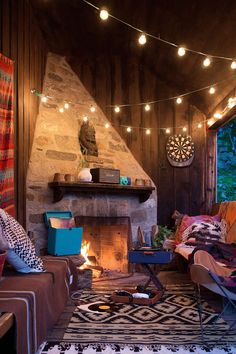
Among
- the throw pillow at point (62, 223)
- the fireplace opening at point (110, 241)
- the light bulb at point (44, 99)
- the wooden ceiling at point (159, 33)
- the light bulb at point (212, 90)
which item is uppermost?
the wooden ceiling at point (159, 33)

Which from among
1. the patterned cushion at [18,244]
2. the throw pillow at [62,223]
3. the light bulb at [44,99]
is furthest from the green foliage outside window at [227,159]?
the patterned cushion at [18,244]

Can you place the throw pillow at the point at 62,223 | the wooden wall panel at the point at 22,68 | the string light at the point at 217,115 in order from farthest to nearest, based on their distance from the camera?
1. the string light at the point at 217,115
2. the throw pillow at the point at 62,223
3. the wooden wall panel at the point at 22,68

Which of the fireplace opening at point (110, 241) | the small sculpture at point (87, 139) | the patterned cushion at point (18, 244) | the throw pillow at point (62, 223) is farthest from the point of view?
the fireplace opening at point (110, 241)

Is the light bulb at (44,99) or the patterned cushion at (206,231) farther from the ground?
the light bulb at (44,99)

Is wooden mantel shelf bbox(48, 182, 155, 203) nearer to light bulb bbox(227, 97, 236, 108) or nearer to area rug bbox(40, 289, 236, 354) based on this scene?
area rug bbox(40, 289, 236, 354)

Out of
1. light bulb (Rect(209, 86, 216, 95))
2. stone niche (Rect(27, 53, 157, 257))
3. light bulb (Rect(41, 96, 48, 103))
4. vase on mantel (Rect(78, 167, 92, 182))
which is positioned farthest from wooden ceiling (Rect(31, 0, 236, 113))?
vase on mantel (Rect(78, 167, 92, 182))

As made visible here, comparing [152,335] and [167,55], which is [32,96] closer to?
[167,55]

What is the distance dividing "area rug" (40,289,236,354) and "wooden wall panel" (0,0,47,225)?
1.40 meters

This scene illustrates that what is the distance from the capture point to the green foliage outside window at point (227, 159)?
6.16 metres

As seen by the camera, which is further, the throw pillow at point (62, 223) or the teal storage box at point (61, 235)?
the throw pillow at point (62, 223)

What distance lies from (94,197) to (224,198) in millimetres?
2771

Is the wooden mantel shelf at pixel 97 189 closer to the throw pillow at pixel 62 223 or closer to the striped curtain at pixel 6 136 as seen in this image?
the throw pillow at pixel 62 223

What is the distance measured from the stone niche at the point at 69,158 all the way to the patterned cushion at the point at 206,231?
2.46 ft

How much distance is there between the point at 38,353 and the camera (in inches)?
82.0
